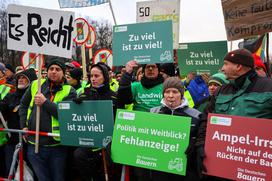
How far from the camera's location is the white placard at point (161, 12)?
223 inches

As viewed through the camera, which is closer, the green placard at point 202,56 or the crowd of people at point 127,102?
the crowd of people at point 127,102

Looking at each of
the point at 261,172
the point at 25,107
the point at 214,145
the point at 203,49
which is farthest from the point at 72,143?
the point at 203,49

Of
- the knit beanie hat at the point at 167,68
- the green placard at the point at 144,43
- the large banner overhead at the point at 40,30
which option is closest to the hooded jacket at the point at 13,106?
the large banner overhead at the point at 40,30

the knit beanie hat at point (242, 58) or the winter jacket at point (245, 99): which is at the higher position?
the knit beanie hat at point (242, 58)

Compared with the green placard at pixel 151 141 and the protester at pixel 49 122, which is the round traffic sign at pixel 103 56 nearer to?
the protester at pixel 49 122

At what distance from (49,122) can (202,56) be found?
2.78 metres

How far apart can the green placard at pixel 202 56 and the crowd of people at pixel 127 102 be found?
20cm

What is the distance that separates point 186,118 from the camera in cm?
319

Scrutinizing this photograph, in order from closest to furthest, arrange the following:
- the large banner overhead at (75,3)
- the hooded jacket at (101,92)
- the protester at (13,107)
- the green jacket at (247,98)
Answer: the green jacket at (247,98) < the hooded jacket at (101,92) < the protester at (13,107) < the large banner overhead at (75,3)

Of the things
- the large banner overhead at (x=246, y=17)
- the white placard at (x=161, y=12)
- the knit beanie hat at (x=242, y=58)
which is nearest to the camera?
the knit beanie hat at (x=242, y=58)

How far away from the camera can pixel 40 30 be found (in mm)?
4402

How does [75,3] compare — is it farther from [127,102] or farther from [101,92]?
[127,102]

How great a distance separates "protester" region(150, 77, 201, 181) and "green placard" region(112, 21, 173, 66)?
0.78 metres

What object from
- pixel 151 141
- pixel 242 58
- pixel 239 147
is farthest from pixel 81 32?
pixel 239 147
